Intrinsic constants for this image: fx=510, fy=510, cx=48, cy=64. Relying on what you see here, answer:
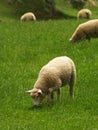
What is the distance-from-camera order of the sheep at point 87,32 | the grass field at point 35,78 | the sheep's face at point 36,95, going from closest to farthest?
the grass field at point 35,78 < the sheep's face at point 36,95 < the sheep at point 87,32

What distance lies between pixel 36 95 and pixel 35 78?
14.4 ft

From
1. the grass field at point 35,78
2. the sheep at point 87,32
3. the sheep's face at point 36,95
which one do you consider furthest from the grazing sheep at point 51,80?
the sheep at point 87,32

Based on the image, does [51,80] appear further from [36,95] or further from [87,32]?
[87,32]

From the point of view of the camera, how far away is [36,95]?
13.9m

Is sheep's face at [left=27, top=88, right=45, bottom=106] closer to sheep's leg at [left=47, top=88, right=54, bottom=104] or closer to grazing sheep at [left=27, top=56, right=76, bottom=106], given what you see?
grazing sheep at [left=27, top=56, right=76, bottom=106]

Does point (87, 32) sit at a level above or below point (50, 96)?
above

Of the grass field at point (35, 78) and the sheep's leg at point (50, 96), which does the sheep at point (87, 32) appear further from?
the sheep's leg at point (50, 96)

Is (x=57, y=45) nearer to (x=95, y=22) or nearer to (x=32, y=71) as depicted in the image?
(x=95, y=22)

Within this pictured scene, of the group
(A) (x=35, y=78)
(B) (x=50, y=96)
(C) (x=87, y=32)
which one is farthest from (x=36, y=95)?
(C) (x=87, y=32)

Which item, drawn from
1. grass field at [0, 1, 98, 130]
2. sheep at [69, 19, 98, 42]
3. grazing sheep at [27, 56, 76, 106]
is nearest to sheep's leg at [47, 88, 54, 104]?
grazing sheep at [27, 56, 76, 106]

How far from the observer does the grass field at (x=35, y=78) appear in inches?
499

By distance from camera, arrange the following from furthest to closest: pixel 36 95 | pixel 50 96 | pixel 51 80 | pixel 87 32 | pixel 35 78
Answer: pixel 87 32
pixel 35 78
pixel 50 96
pixel 51 80
pixel 36 95

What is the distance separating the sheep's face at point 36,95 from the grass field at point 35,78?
0.20 metres

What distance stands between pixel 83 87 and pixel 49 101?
2.40m
